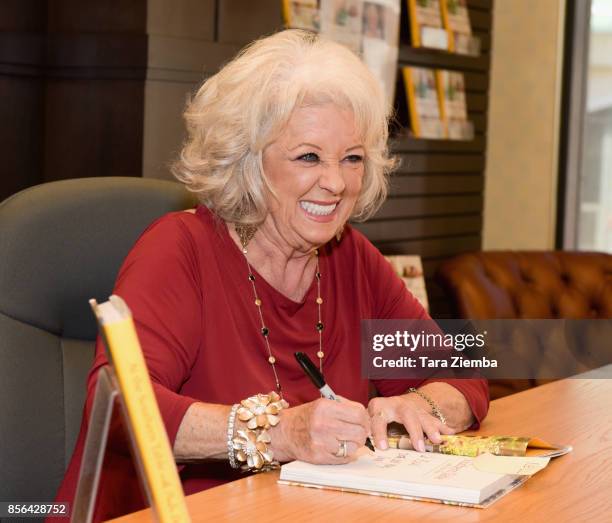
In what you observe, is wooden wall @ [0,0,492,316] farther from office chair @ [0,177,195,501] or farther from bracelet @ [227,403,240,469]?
bracelet @ [227,403,240,469]

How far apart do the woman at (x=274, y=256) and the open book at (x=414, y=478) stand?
18 cm

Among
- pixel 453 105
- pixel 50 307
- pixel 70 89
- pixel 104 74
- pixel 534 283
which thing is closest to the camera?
pixel 50 307

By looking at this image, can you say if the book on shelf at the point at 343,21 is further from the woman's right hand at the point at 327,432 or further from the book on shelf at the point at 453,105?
the woman's right hand at the point at 327,432

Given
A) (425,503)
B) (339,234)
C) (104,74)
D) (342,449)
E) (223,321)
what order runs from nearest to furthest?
(425,503)
(342,449)
(223,321)
(339,234)
(104,74)

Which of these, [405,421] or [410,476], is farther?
[405,421]

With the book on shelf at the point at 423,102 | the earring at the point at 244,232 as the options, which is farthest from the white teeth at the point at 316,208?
the book on shelf at the point at 423,102

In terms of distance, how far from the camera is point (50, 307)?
1812 millimetres

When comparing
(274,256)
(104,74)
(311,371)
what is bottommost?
(311,371)

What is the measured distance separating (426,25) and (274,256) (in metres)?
2.37

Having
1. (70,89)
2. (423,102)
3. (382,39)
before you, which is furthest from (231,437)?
(423,102)

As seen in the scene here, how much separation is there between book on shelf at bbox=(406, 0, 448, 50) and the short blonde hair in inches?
83.0

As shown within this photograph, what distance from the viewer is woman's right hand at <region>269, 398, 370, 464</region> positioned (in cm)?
147

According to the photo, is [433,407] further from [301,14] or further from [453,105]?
[453,105]

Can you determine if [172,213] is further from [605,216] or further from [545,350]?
[605,216]
